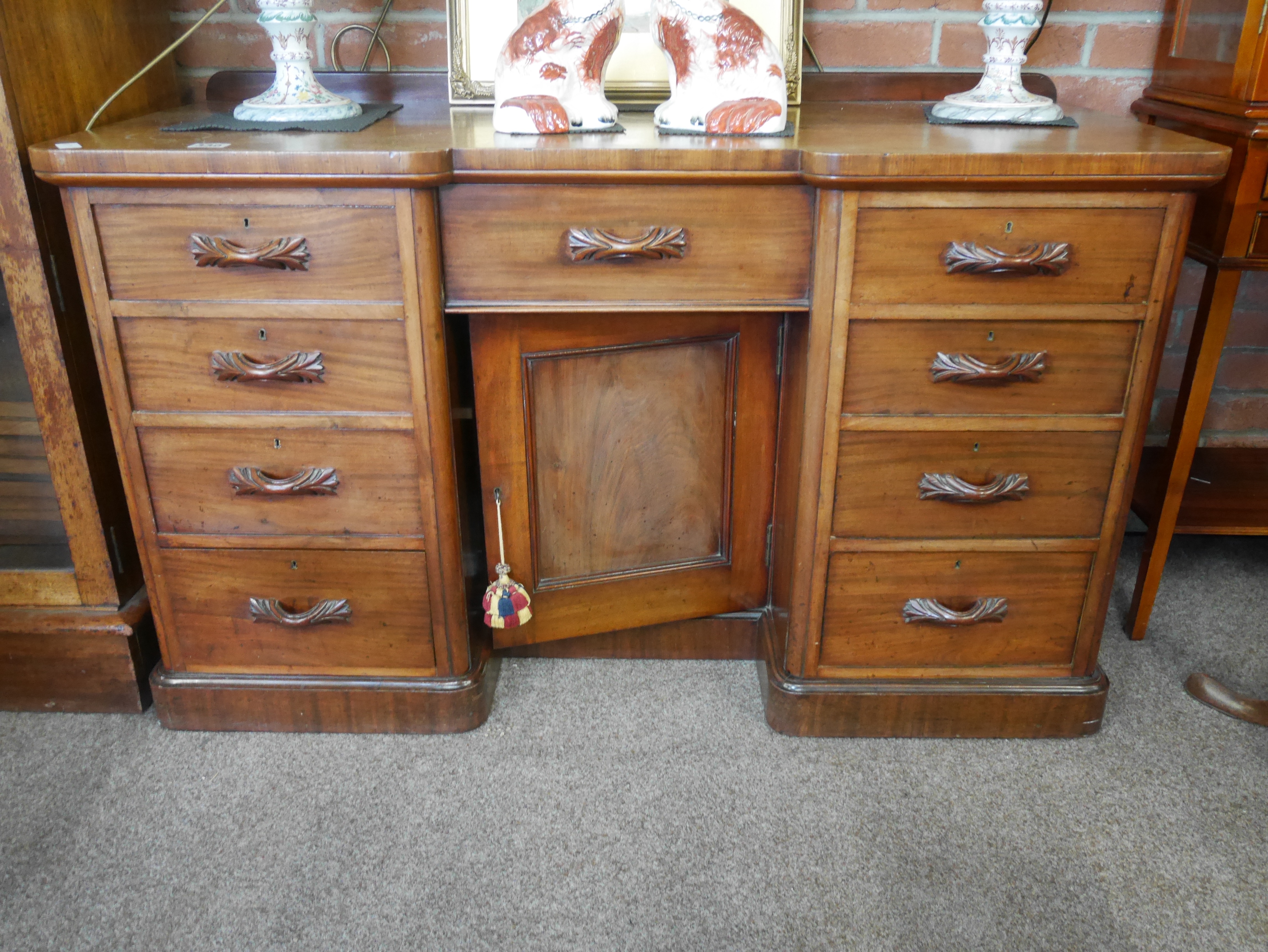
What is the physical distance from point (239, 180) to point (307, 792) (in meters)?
0.83

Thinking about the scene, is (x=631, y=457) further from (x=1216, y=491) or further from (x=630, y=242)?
(x=1216, y=491)

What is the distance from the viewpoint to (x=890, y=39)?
1.68m

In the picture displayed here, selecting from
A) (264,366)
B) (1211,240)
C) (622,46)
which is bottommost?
(264,366)

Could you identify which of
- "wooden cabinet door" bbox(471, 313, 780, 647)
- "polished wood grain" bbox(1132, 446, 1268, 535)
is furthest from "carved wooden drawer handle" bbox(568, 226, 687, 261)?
"polished wood grain" bbox(1132, 446, 1268, 535)

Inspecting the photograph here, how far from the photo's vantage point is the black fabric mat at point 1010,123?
1368 millimetres

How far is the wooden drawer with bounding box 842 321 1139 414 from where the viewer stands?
49.1 inches

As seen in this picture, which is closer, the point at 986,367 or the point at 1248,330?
the point at 986,367

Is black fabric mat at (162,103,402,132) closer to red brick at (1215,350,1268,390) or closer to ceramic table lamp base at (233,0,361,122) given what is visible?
ceramic table lamp base at (233,0,361,122)

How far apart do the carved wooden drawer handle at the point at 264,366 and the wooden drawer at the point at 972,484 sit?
0.72 m

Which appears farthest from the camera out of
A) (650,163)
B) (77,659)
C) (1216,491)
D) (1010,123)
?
(1216,491)

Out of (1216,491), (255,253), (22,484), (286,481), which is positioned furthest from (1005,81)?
(22,484)

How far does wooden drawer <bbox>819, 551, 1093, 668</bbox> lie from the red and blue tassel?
451mm

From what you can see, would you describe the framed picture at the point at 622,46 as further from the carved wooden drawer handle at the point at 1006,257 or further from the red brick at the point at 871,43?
the carved wooden drawer handle at the point at 1006,257

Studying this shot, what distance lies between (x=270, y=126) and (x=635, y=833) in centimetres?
109
